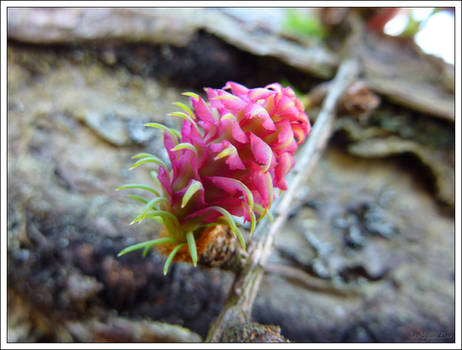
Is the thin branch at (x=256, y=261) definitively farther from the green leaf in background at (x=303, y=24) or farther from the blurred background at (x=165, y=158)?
the green leaf in background at (x=303, y=24)

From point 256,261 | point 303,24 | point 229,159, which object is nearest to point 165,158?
point 256,261

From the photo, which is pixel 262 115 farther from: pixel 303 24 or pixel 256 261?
pixel 303 24

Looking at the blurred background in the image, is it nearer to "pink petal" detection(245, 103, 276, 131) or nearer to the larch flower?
the larch flower

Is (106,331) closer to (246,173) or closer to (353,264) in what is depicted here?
Result: (246,173)

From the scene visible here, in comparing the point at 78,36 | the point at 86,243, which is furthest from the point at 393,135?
the point at 78,36

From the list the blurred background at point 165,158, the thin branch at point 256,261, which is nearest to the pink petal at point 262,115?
the thin branch at point 256,261

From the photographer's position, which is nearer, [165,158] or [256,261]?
[256,261]

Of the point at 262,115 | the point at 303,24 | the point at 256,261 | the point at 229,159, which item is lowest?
the point at 256,261
